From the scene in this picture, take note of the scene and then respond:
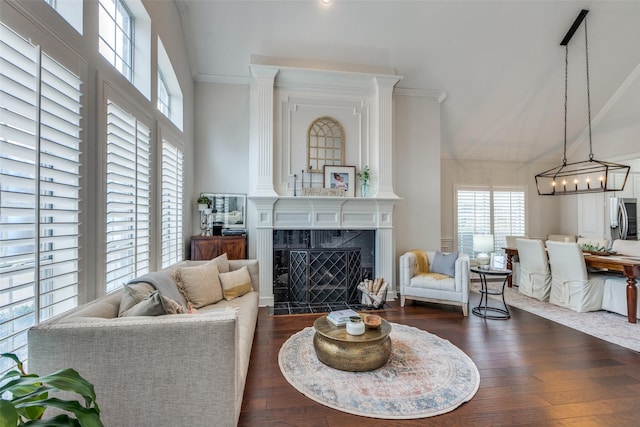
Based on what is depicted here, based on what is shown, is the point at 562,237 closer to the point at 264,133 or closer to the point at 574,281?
the point at 574,281

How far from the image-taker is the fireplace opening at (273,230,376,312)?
4457 millimetres

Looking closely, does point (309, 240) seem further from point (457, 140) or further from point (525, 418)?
point (457, 140)

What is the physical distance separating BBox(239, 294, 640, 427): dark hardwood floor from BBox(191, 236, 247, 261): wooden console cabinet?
1.11 metres

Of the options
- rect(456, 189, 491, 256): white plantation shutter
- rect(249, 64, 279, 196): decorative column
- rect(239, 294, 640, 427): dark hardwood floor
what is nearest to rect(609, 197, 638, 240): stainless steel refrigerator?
rect(456, 189, 491, 256): white plantation shutter

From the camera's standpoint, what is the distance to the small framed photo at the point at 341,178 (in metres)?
4.66

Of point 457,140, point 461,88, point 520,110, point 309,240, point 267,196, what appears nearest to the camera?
point 267,196

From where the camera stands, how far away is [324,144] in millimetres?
4715

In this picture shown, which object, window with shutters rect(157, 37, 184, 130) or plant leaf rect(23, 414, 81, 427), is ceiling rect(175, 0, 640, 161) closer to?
window with shutters rect(157, 37, 184, 130)

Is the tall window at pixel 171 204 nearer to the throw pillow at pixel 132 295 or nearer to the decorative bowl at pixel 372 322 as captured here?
the throw pillow at pixel 132 295

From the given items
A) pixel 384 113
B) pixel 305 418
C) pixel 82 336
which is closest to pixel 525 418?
pixel 305 418

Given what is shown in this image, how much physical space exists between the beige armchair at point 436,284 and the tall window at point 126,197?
3.29 m

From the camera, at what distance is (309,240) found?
454cm

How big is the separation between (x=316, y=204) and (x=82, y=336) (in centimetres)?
332

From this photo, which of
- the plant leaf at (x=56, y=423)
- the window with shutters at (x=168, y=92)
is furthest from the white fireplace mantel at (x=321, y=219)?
the plant leaf at (x=56, y=423)
